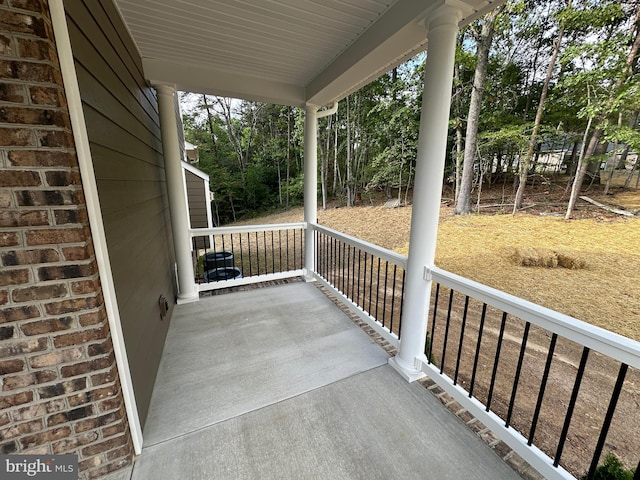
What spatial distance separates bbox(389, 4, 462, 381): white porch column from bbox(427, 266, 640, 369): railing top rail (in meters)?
0.28

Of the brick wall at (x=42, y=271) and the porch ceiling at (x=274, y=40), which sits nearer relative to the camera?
the brick wall at (x=42, y=271)

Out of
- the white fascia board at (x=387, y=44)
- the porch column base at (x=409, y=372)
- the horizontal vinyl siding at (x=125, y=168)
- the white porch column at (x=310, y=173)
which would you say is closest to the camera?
the horizontal vinyl siding at (x=125, y=168)

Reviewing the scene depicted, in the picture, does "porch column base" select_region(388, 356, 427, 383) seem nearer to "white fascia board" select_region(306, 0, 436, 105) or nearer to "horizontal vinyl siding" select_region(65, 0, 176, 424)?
"horizontal vinyl siding" select_region(65, 0, 176, 424)

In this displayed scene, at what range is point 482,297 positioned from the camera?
1567 millimetres

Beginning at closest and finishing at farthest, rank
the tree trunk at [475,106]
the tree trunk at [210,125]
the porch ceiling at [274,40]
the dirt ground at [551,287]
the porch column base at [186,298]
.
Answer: the porch ceiling at [274,40] → the dirt ground at [551,287] → the porch column base at [186,298] → the tree trunk at [475,106] → the tree trunk at [210,125]

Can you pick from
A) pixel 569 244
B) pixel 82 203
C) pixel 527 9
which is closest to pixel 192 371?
pixel 82 203

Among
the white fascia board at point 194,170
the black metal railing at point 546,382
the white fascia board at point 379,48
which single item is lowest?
the black metal railing at point 546,382

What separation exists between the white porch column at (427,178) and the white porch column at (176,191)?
256 centimetres

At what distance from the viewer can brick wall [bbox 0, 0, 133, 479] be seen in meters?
0.98

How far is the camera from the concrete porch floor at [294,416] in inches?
56.1

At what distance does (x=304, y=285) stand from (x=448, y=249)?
4191 millimetres

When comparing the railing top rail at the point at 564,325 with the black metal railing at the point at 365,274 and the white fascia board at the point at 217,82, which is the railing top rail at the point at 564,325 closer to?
the black metal railing at the point at 365,274

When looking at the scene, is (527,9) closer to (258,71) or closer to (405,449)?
(258,71)

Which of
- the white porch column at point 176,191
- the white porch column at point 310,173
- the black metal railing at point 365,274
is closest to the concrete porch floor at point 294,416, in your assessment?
the black metal railing at point 365,274
